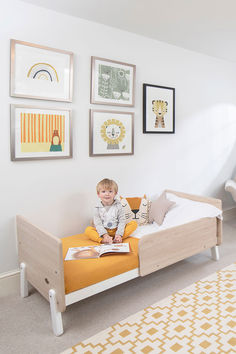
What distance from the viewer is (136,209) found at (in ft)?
9.39

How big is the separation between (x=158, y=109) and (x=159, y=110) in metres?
0.02

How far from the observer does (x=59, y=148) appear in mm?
2473

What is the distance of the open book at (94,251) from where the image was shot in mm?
2020

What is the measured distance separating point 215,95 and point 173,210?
6.32 feet

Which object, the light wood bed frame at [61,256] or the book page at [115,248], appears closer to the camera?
the light wood bed frame at [61,256]

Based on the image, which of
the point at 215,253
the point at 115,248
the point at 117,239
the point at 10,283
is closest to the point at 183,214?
the point at 215,253

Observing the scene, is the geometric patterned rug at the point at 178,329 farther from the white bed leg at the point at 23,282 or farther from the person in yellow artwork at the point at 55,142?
the person in yellow artwork at the point at 55,142

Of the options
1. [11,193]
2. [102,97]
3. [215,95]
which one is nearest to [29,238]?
[11,193]

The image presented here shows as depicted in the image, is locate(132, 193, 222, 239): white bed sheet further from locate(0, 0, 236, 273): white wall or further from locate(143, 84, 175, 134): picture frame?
locate(143, 84, 175, 134): picture frame

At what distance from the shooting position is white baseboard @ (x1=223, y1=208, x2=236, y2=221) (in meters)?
4.20

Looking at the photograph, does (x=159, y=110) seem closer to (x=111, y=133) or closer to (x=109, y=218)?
(x=111, y=133)

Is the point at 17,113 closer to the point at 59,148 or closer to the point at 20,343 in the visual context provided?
the point at 59,148

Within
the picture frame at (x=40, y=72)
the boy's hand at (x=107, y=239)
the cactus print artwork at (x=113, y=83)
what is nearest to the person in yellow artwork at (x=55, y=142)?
the picture frame at (x=40, y=72)

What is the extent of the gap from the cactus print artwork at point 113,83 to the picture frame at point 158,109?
0.27 meters
